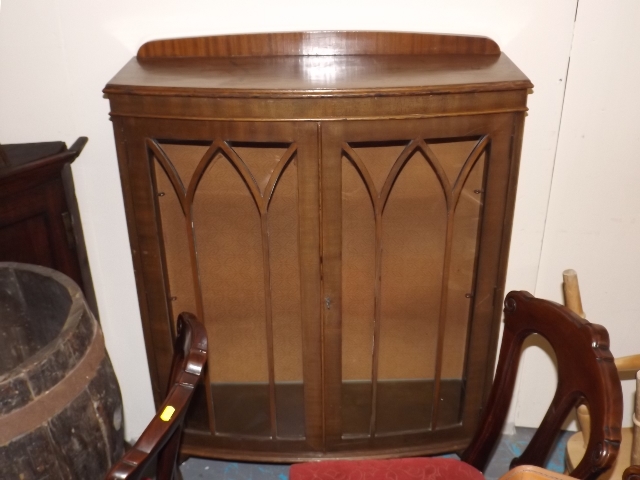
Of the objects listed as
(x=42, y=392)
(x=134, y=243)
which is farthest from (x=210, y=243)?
(x=42, y=392)

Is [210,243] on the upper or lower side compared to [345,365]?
upper

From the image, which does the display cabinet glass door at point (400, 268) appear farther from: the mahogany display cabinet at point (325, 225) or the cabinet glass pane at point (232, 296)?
the cabinet glass pane at point (232, 296)

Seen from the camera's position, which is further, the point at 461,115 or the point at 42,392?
the point at 461,115

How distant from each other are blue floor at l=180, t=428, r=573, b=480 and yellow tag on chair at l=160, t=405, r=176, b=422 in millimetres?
1046

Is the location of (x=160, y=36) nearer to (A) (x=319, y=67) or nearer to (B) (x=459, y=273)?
(A) (x=319, y=67)

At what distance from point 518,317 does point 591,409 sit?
228 mm

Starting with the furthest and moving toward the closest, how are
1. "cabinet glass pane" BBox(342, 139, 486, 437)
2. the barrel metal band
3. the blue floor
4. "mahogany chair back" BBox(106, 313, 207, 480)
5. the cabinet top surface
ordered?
the blue floor → "cabinet glass pane" BBox(342, 139, 486, 437) → the cabinet top surface → the barrel metal band → "mahogany chair back" BBox(106, 313, 207, 480)

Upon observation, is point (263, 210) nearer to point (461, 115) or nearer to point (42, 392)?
point (461, 115)

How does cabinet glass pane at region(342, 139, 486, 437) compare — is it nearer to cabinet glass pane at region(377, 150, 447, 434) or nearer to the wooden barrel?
cabinet glass pane at region(377, 150, 447, 434)

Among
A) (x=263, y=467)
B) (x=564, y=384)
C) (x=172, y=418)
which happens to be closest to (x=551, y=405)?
(x=564, y=384)

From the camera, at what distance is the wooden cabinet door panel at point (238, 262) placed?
1273 millimetres

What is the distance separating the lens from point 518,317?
1127 millimetres

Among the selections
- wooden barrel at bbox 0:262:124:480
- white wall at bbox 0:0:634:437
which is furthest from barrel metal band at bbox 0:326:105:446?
white wall at bbox 0:0:634:437

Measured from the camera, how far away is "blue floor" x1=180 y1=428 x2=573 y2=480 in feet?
5.74
